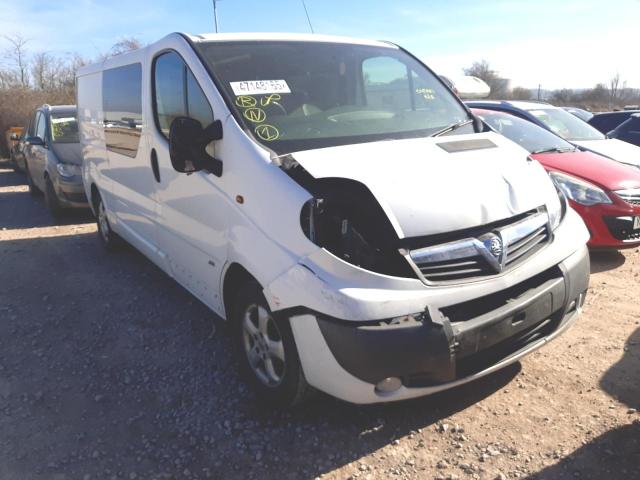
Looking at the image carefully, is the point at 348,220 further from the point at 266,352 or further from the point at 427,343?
the point at 266,352

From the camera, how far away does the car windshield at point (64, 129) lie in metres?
8.54

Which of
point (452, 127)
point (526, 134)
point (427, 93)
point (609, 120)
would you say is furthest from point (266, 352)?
point (609, 120)

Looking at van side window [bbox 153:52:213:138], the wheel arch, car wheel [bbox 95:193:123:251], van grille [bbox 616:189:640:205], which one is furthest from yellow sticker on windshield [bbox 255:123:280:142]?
van grille [bbox 616:189:640:205]

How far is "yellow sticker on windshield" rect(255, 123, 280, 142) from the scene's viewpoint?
112 inches

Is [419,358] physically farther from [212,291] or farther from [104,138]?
[104,138]

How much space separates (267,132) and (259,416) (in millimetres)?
1598

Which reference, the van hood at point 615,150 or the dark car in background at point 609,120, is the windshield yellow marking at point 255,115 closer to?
the van hood at point 615,150

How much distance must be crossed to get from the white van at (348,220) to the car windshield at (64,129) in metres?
5.56

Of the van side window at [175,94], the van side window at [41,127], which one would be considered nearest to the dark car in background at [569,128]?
the van side window at [175,94]

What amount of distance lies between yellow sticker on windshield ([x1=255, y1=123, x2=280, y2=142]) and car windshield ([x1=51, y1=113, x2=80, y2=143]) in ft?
22.4

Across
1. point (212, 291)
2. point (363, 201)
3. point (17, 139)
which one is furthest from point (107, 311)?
point (17, 139)

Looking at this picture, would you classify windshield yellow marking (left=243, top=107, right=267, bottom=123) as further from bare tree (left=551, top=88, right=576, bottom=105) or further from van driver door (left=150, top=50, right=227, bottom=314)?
bare tree (left=551, top=88, right=576, bottom=105)

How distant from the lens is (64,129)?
8633 millimetres

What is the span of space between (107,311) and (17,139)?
37.7ft
